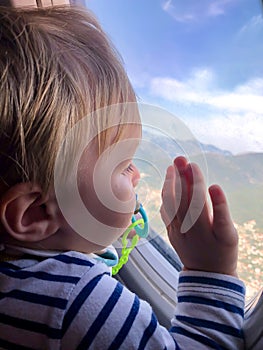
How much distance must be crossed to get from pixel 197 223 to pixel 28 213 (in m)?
0.23

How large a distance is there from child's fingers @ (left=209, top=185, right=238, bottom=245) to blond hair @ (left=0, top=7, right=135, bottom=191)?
7.3 inches

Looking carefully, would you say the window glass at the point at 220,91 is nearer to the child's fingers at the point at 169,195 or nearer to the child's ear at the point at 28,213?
the child's fingers at the point at 169,195

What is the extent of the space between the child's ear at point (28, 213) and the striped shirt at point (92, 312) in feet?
0.12

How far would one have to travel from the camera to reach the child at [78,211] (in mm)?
562

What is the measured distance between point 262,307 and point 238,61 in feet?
1.37

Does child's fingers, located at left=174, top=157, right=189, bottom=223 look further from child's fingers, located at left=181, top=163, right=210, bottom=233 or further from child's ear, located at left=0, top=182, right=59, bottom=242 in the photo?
child's ear, located at left=0, top=182, right=59, bottom=242

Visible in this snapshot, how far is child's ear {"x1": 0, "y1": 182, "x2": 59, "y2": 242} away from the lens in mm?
595

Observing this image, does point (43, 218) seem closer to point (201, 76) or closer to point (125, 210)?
point (125, 210)

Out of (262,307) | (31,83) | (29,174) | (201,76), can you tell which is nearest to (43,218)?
(29,174)

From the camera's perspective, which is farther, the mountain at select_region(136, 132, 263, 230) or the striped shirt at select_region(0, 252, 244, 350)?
the mountain at select_region(136, 132, 263, 230)

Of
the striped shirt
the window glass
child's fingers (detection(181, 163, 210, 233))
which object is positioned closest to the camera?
the striped shirt

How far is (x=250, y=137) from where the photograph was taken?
30.0 inches

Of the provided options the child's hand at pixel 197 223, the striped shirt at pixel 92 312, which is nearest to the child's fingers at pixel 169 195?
the child's hand at pixel 197 223

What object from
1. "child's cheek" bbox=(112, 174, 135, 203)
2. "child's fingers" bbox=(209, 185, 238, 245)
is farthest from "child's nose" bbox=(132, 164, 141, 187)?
"child's fingers" bbox=(209, 185, 238, 245)
